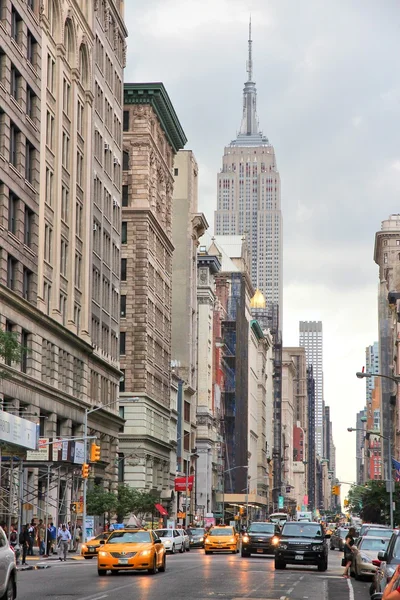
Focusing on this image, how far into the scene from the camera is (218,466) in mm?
175625

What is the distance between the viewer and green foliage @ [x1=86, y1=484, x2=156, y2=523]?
77125 millimetres

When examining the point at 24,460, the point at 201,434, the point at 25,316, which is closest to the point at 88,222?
the point at 25,316

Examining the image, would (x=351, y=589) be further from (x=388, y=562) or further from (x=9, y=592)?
(x=9, y=592)

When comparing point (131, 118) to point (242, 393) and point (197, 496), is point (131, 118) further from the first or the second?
point (242, 393)

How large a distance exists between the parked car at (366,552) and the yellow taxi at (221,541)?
28.7 m

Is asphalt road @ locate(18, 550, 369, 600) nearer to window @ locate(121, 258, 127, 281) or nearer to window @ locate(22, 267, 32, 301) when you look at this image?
window @ locate(22, 267, 32, 301)

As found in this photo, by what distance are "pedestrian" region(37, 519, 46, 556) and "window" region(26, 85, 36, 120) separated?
23153 mm

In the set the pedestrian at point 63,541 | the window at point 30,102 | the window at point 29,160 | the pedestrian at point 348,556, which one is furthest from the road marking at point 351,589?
the window at point 30,102

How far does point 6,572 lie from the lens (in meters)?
22.3

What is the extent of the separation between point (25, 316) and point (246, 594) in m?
35.0

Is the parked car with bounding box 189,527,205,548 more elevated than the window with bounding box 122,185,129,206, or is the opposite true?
the window with bounding box 122,185,129,206

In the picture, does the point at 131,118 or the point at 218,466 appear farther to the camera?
the point at 218,466

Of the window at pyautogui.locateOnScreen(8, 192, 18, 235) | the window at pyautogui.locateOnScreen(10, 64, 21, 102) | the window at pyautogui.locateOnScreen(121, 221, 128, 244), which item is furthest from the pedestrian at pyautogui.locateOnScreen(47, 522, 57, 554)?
the window at pyautogui.locateOnScreen(121, 221, 128, 244)

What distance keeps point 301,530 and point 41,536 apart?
24.0 meters
